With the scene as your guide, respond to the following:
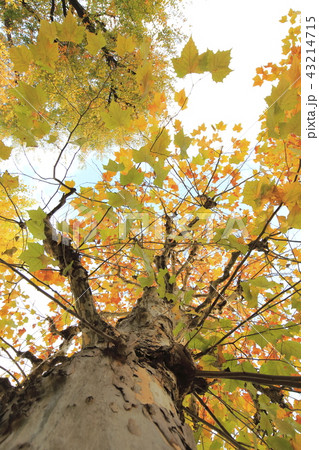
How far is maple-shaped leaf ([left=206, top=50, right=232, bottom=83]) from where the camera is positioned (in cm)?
82

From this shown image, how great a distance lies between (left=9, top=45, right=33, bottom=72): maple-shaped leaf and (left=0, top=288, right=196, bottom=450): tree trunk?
1103 millimetres

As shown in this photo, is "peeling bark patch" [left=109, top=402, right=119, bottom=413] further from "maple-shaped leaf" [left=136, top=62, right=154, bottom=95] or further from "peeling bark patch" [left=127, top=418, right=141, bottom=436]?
"maple-shaped leaf" [left=136, top=62, right=154, bottom=95]

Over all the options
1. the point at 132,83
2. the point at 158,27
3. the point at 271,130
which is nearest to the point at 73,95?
the point at 132,83

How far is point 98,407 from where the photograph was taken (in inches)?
20.7

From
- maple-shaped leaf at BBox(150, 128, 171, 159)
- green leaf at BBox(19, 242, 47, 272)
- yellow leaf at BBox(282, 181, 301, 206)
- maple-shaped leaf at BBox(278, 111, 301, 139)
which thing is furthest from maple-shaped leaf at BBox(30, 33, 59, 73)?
yellow leaf at BBox(282, 181, 301, 206)

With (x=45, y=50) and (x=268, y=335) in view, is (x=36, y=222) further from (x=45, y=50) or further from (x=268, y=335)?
(x=268, y=335)

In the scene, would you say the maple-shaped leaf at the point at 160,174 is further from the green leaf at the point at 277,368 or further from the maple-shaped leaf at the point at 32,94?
the green leaf at the point at 277,368

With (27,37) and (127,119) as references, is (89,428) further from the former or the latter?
(27,37)

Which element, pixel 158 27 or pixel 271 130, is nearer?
pixel 271 130

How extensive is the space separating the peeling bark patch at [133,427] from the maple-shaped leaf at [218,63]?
42.8 inches

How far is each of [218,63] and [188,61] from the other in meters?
0.11

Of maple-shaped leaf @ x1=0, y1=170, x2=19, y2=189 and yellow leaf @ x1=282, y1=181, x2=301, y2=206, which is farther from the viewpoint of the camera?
maple-shaped leaf @ x1=0, y1=170, x2=19, y2=189
